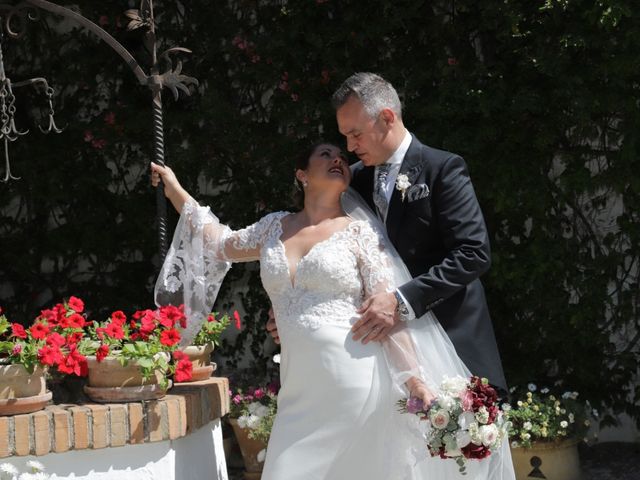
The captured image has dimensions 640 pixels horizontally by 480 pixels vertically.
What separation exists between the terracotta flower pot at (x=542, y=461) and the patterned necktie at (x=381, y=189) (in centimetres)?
204

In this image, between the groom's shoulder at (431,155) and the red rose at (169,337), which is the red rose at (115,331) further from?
the groom's shoulder at (431,155)

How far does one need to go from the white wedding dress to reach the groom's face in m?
0.27

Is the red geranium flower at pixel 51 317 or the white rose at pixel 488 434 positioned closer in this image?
the white rose at pixel 488 434

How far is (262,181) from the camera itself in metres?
6.00

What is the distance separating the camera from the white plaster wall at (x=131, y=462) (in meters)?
3.32

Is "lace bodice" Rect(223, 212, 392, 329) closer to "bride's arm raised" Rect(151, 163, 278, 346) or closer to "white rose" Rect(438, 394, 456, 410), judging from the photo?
"bride's arm raised" Rect(151, 163, 278, 346)

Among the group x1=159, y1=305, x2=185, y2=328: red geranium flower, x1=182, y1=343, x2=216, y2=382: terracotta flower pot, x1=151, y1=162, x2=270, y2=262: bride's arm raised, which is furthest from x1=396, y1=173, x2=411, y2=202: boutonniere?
x1=182, y1=343, x2=216, y2=382: terracotta flower pot

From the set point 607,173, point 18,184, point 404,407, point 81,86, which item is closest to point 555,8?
point 607,173

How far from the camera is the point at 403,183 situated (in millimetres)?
3318

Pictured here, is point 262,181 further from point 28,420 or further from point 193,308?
point 28,420

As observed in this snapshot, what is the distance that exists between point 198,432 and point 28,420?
0.73 m

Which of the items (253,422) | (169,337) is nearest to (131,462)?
(169,337)

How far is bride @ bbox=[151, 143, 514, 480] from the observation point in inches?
125

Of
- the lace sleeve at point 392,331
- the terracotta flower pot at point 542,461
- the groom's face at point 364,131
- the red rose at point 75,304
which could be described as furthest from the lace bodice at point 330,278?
the terracotta flower pot at point 542,461
